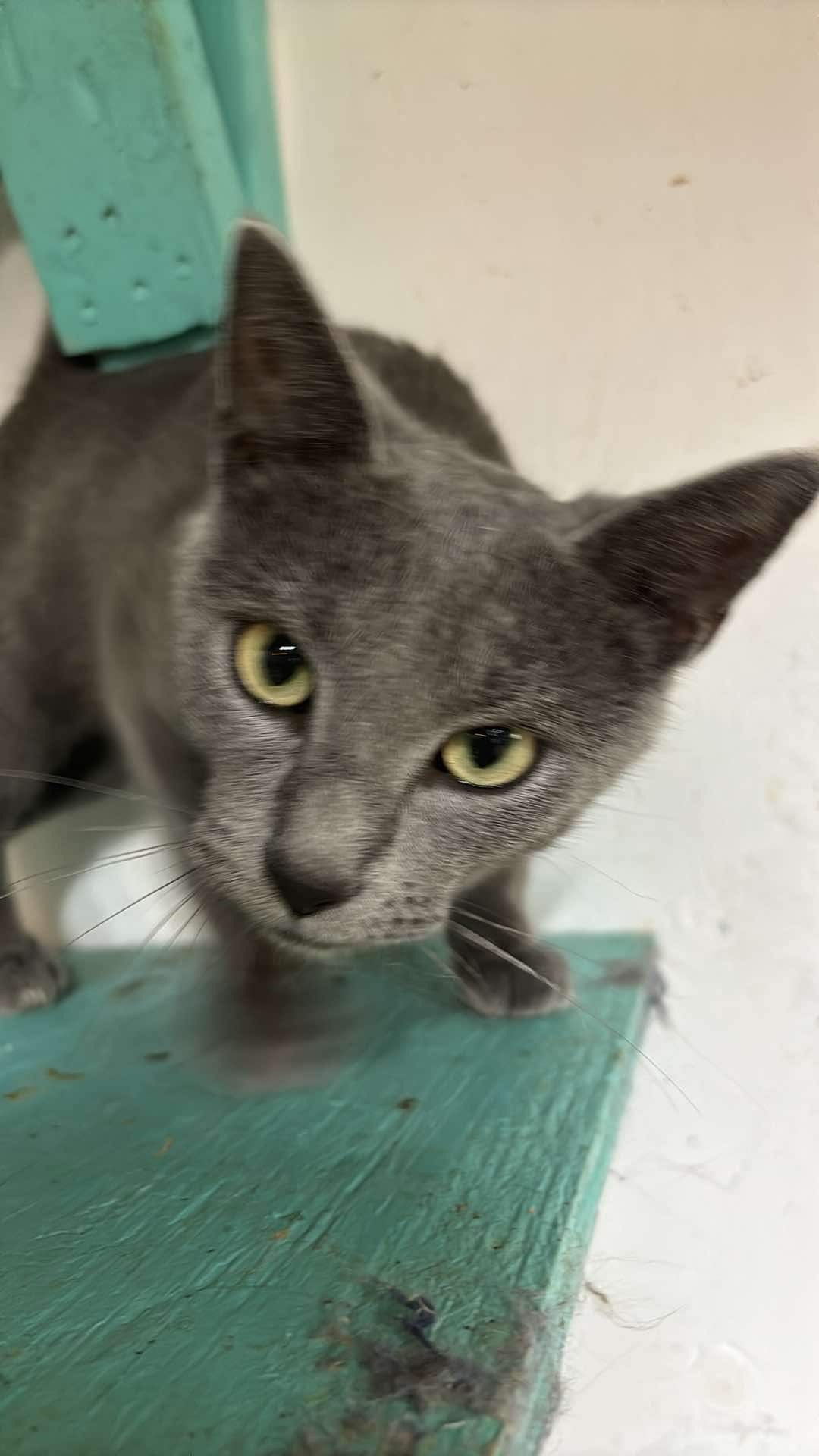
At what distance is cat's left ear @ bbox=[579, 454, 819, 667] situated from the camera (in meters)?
0.49

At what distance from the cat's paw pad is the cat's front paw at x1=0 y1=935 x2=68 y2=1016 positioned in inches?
15.2

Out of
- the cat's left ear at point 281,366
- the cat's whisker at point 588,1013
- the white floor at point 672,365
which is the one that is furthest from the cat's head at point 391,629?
the white floor at point 672,365

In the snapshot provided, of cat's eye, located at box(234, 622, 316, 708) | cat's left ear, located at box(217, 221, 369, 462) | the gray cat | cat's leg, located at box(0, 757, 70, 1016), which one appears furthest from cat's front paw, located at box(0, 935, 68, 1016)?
cat's left ear, located at box(217, 221, 369, 462)

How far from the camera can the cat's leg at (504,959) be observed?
777 millimetres

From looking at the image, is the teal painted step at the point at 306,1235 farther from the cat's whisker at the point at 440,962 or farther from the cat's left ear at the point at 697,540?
the cat's left ear at the point at 697,540

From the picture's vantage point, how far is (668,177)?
32.9 inches

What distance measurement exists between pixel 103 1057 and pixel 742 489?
0.61 m

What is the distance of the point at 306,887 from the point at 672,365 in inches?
24.1

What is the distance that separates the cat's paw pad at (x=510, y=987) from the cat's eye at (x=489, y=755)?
245 mm

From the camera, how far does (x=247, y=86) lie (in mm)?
865

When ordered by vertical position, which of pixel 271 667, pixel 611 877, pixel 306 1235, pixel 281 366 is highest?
pixel 281 366

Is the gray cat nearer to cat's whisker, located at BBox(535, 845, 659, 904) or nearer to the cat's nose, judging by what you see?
the cat's nose

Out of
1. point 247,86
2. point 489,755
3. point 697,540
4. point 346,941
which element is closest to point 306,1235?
point 346,941

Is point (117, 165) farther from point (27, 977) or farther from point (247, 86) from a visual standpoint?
point (27, 977)
